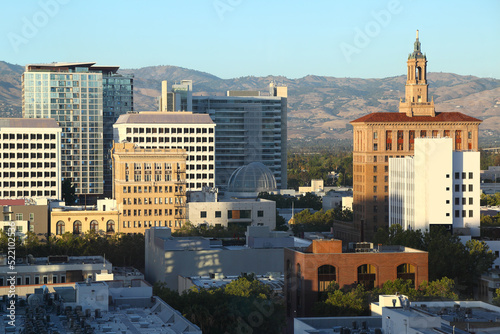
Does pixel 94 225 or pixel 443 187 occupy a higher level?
pixel 443 187

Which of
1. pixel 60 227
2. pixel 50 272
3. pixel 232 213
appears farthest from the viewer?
pixel 232 213

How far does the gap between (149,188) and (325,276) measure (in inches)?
3239

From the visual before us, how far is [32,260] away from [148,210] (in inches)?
1940

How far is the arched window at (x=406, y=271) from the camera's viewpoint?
104m

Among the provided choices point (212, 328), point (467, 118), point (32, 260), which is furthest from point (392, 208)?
point (212, 328)

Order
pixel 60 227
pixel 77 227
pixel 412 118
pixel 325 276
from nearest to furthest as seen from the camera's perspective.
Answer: pixel 325 276, pixel 60 227, pixel 77 227, pixel 412 118

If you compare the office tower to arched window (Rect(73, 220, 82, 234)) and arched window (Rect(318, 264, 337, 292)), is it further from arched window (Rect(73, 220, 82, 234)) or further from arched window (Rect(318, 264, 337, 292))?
arched window (Rect(318, 264, 337, 292))

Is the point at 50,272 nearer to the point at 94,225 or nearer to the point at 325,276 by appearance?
the point at 325,276

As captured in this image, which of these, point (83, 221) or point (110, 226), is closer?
point (83, 221)

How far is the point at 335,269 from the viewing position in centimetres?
10125

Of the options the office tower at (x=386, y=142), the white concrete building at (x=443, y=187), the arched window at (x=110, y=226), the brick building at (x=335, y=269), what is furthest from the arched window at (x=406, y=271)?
the arched window at (x=110, y=226)

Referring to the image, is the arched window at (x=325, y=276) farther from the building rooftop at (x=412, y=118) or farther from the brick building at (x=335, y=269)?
the building rooftop at (x=412, y=118)

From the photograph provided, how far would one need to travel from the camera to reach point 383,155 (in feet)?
597

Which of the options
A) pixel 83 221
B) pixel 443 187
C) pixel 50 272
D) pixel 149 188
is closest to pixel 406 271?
pixel 50 272
